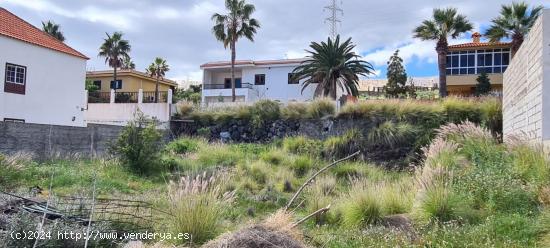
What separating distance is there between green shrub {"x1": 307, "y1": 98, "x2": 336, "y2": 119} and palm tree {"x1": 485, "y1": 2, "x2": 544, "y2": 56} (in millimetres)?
18799

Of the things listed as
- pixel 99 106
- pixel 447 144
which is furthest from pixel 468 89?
pixel 447 144

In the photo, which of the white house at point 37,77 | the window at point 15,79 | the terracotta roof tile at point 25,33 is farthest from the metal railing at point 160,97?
the window at point 15,79

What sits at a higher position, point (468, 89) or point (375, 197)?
point (468, 89)

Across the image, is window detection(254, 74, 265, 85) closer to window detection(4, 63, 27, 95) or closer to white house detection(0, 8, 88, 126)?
white house detection(0, 8, 88, 126)

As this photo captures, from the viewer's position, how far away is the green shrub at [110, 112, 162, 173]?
15156 mm

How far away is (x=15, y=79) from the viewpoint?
25.8 metres

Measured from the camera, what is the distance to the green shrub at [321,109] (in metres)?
23.5

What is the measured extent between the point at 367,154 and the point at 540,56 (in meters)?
12.4

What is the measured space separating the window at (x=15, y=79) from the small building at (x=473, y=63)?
31.5 meters

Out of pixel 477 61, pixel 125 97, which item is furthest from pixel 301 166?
pixel 477 61

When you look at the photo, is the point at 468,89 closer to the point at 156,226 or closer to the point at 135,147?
the point at 135,147

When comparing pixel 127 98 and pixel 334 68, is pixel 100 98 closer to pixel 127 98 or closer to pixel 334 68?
pixel 127 98

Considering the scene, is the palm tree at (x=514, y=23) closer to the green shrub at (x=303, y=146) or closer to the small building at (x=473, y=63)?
the small building at (x=473, y=63)

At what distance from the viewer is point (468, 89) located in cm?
4181
